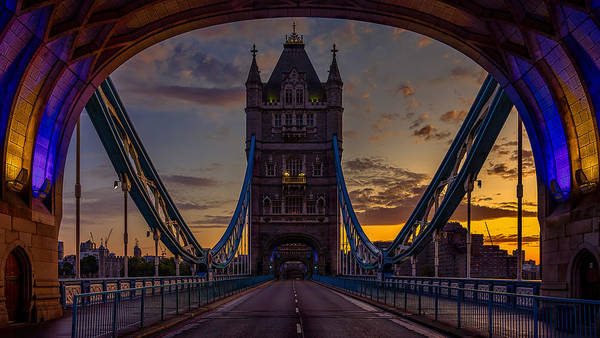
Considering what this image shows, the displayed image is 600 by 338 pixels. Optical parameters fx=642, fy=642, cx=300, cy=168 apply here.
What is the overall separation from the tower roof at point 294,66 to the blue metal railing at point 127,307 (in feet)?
236

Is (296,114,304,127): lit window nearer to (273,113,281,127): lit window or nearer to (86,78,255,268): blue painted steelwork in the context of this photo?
(273,113,281,127): lit window

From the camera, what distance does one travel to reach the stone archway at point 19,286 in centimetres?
1616

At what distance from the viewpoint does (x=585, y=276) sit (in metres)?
15.3

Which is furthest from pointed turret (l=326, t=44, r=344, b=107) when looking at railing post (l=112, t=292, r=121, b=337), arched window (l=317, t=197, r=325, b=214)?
railing post (l=112, t=292, r=121, b=337)

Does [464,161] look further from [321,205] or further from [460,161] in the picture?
[321,205]

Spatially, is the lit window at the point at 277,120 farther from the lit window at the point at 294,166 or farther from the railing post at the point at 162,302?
the railing post at the point at 162,302

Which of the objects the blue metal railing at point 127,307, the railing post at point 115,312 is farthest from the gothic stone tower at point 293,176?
the railing post at point 115,312

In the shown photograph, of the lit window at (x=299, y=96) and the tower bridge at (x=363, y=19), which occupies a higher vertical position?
the lit window at (x=299, y=96)

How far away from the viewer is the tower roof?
93438 millimetres

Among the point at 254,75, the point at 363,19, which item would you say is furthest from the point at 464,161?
the point at 254,75

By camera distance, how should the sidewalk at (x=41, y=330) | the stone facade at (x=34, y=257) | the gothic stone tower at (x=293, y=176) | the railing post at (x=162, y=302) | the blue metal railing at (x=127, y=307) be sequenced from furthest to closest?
the gothic stone tower at (x=293, y=176) < the railing post at (x=162, y=302) < the stone facade at (x=34, y=257) < the sidewalk at (x=41, y=330) < the blue metal railing at (x=127, y=307)

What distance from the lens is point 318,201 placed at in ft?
290

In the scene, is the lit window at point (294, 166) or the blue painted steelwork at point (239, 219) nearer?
the blue painted steelwork at point (239, 219)

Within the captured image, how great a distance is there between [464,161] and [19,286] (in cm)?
2448
